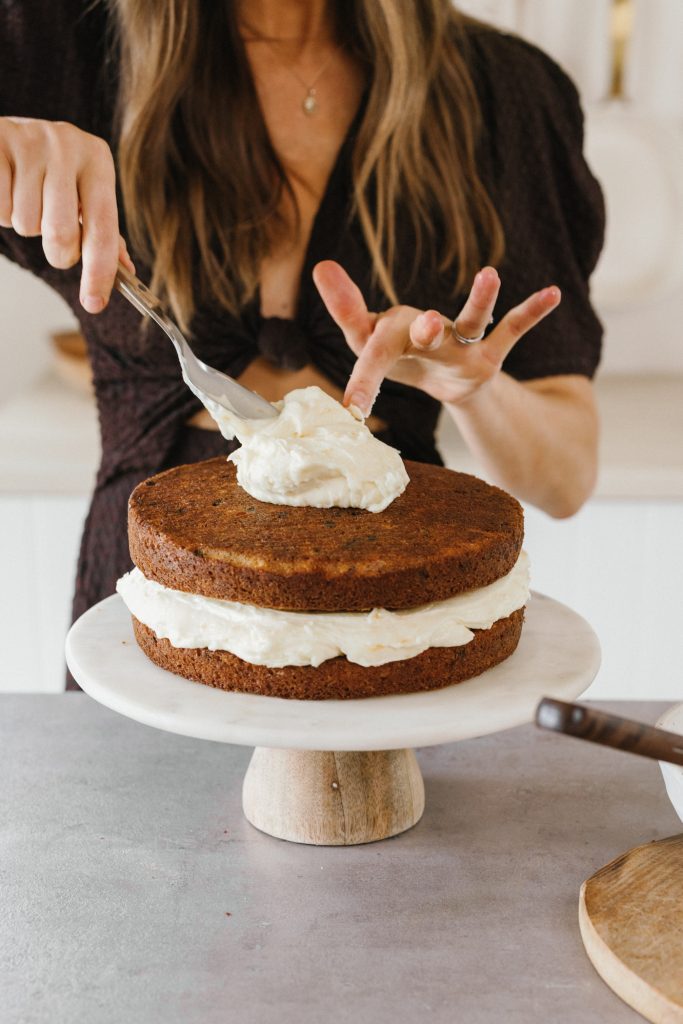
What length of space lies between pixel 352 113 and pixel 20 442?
87 centimetres

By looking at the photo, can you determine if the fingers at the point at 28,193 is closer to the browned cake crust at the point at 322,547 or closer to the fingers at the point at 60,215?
the fingers at the point at 60,215

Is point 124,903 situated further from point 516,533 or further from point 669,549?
point 669,549

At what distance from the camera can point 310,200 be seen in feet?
4.40

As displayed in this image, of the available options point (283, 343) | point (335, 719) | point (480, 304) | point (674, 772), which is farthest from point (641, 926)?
point (283, 343)

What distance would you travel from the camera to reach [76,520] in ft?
6.06

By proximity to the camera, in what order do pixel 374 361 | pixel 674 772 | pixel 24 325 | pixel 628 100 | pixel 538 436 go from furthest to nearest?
pixel 24 325
pixel 628 100
pixel 538 436
pixel 374 361
pixel 674 772

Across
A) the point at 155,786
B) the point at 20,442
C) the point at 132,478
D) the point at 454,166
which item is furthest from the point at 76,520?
the point at 155,786

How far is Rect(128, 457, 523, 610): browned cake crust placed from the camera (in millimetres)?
766

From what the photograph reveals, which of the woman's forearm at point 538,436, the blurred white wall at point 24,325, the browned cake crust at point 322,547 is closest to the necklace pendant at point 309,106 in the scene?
the woman's forearm at point 538,436

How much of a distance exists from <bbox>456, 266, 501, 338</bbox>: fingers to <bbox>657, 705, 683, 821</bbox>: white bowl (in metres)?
0.36

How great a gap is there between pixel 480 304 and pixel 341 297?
14cm

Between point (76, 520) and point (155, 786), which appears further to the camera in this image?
point (76, 520)

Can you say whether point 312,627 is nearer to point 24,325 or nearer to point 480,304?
point 480,304

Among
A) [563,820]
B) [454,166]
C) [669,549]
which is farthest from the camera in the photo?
[669,549]
